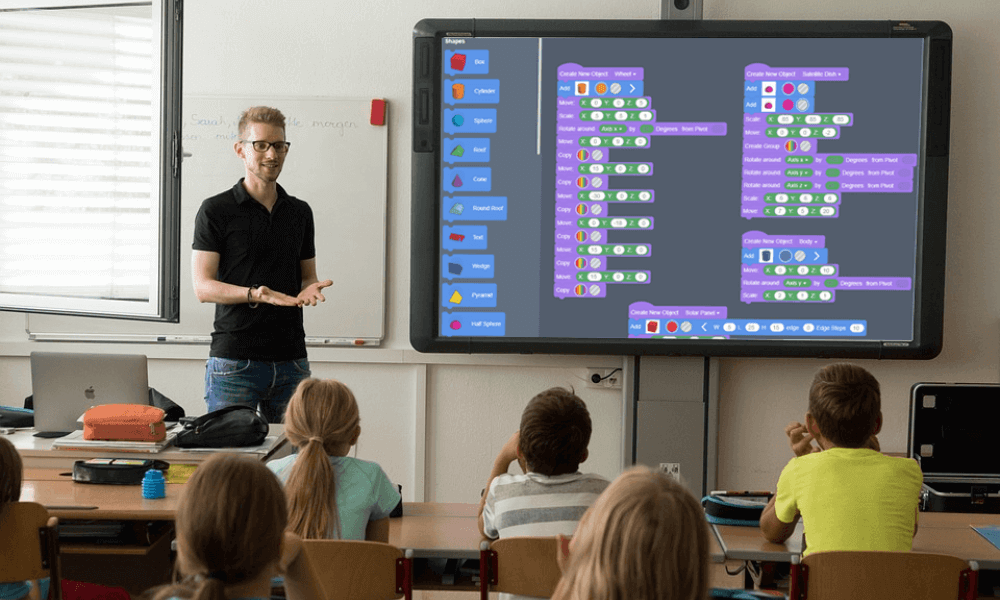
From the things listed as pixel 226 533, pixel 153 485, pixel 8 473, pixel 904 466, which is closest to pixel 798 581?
pixel 904 466

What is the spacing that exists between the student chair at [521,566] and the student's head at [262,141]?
73.8 inches

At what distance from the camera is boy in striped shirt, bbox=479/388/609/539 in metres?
2.29

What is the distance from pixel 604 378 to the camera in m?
4.61

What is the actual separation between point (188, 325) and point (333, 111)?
1202 millimetres

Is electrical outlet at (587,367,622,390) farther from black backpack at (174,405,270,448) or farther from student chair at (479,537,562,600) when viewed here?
student chair at (479,537,562,600)

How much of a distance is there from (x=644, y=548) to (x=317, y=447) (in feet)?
4.45

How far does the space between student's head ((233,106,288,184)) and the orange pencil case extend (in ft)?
3.36

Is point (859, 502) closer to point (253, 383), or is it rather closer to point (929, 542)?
point (929, 542)

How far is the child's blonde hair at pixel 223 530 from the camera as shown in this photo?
1471 mm

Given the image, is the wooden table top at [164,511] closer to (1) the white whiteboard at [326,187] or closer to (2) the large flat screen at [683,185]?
(2) the large flat screen at [683,185]

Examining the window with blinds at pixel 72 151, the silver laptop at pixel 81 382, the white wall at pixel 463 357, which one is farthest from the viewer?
the white wall at pixel 463 357

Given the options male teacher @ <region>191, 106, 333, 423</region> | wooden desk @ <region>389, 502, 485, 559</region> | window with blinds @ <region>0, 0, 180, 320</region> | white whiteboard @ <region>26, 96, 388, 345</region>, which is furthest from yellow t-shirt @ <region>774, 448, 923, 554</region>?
white whiteboard @ <region>26, 96, 388, 345</region>

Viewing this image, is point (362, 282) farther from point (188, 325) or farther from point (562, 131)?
point (562, 131)

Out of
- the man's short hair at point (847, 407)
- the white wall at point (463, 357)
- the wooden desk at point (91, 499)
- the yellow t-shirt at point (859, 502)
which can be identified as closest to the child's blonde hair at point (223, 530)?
the wooden desk at point (91, 499)
